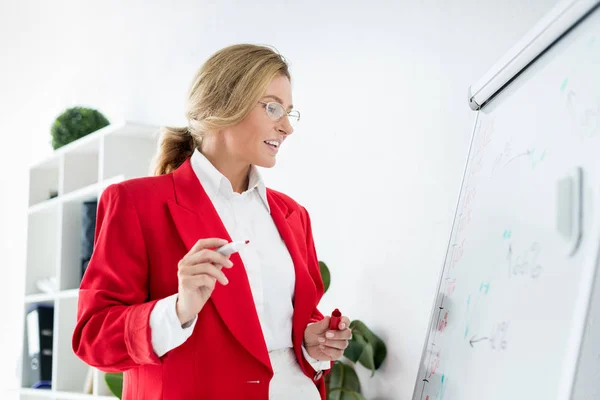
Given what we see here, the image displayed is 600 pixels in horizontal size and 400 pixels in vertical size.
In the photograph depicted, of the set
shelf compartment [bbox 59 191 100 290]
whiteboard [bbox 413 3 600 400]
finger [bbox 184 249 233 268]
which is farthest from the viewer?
shelf compartment [bbox 59 191 100 290]

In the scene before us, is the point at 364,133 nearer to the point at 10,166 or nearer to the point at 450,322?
the point at 450,322

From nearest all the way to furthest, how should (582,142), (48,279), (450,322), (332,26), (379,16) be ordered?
(582,142)
(450,322)
(379,16)
(332,26)
(48,279)

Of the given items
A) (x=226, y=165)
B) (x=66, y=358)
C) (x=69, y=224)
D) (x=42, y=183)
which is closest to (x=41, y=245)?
(x=42, y=183)

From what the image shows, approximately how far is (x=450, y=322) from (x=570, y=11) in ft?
1.84

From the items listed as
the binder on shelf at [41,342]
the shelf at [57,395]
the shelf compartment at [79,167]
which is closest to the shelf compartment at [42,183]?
the shelf compartment at [79,167]

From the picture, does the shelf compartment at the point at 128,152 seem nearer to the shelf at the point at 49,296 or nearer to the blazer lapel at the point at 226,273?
the shelf at the point at 49,296

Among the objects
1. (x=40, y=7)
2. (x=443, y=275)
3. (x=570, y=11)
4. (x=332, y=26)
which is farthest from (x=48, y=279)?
(x=570, y=11)

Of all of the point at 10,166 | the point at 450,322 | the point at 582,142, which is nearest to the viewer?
the point at 582,142

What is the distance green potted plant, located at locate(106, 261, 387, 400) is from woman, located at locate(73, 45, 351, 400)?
0.43m

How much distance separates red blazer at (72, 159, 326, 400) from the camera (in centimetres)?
118

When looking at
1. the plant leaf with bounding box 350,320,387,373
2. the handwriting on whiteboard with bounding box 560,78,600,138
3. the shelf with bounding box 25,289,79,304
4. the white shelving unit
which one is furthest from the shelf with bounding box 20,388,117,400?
the handwriting on whiteboard with bounding box 560,78,600,138

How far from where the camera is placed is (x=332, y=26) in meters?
2.23

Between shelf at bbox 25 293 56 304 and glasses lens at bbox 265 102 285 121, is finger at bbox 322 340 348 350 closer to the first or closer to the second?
glasses lens at bbox 265 102 285 121

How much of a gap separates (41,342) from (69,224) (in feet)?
1.94
